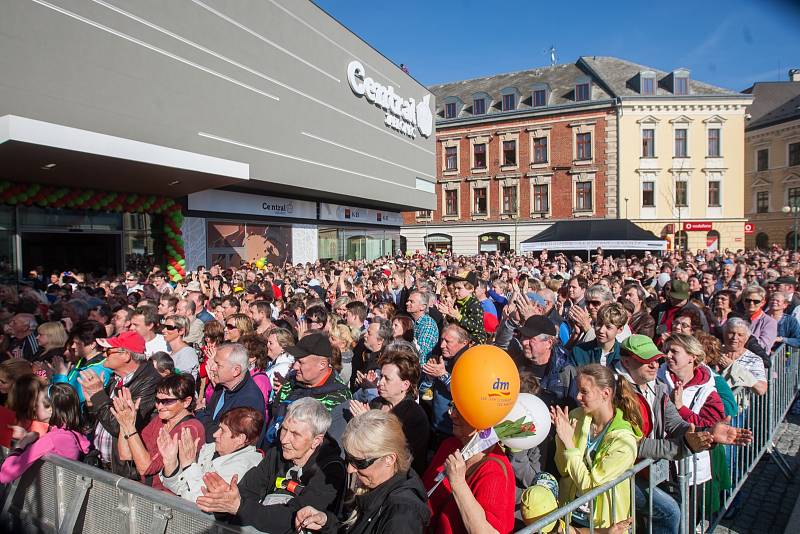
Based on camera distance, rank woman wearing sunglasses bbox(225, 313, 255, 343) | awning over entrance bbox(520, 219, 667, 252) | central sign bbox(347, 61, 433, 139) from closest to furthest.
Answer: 1. woman wearing sunglasses bbox(225, 313, 255, 343)
2. central sign bbox(347, 61, 433, 139)
3. awning over entrance bbox(520, 219, 667, 252)

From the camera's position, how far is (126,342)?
15.7ft

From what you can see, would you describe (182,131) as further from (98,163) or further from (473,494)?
(473,494)

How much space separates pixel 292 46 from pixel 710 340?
20.4m

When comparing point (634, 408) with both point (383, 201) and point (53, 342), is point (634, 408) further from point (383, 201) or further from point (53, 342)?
point (383, 201)

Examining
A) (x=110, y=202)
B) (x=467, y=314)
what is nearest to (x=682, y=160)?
(x=110, y=202)

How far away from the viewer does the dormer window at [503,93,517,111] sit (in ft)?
140

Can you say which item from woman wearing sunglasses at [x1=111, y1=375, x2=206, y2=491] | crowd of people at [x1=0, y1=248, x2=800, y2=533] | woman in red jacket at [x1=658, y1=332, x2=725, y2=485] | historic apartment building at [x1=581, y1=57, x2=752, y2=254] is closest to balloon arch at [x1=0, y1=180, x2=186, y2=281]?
crowd of people at [x1=0, y1=248, x2=800, y2=533]

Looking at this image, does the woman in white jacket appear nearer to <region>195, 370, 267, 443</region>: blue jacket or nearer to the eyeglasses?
<region>195, 370, 267, 443</region>: blue jacket

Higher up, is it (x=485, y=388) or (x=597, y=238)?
Result: (x=597, y=238)

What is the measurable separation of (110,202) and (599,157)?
34196 millimetres

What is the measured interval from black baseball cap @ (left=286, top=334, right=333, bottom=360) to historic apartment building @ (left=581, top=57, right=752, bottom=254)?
39671 millimetres

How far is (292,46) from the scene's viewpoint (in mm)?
21344

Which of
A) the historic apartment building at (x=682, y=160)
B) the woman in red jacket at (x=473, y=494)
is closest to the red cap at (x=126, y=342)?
the woman in red jacket at (x=473, y=494)

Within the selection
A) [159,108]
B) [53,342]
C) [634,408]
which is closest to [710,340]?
[634,408]
